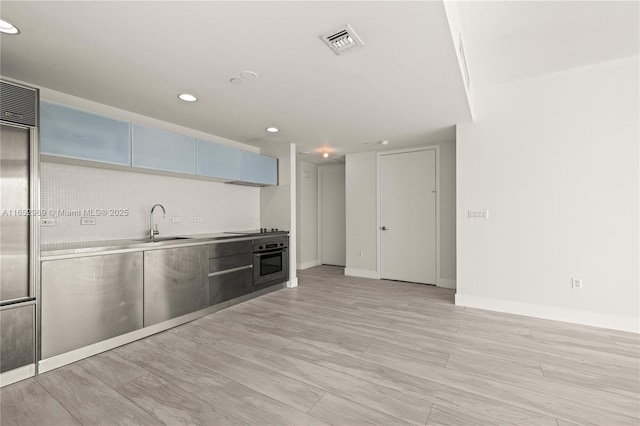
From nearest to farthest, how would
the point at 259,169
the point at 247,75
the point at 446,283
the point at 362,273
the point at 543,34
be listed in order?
the point at 247,75 → the point at 543,34 → the point at 259,169 → the point at 446,283 → the point at 362,273

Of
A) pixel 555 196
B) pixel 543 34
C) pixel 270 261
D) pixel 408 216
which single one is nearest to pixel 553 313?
pixel 555 196

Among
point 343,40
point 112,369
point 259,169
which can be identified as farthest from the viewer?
point 259,169

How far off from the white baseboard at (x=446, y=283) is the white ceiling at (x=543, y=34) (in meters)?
3.09

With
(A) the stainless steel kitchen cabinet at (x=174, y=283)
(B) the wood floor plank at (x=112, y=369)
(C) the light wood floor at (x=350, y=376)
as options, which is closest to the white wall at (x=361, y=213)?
(C) the light wood floor at (x=350, y=376)

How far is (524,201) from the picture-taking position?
11.3 feet

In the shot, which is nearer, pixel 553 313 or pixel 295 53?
pixel 295 53

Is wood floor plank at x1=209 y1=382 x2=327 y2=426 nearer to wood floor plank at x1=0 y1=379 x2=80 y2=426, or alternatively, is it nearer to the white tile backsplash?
wood floor plank at x1=0 y1=379 x2=80 y2=426

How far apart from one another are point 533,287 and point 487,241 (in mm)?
702

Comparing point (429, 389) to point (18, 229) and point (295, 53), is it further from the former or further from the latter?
point (18, 229)

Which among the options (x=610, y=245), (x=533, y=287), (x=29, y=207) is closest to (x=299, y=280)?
(x=533, y=287)

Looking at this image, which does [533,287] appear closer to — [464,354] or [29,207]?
[464,354]

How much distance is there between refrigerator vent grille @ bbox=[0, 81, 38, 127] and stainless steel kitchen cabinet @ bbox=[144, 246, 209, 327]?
1.39 m

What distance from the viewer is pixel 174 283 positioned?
3.09m

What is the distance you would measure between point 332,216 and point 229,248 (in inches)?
135
